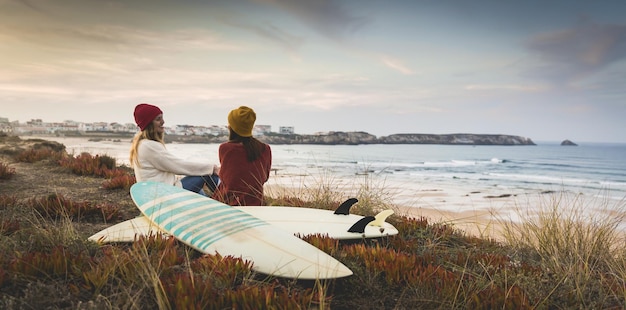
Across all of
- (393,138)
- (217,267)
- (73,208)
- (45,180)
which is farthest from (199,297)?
(393,138)

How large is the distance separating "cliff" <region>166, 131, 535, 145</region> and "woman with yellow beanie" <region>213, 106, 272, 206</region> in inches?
2466

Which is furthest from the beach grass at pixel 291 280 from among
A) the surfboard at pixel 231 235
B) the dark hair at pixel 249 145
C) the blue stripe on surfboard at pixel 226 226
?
the dark hair at pixel 249 145

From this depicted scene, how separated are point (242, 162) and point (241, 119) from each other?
608 mm

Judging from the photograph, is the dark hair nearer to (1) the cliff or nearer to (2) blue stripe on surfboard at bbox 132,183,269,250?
(2) blue stripe on surfboard at bbox 132,183,269,250

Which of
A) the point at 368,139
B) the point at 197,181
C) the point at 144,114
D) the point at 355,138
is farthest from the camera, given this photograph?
the point at 368,139

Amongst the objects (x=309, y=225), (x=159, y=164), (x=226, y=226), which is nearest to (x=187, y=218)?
(x=226, y=226)

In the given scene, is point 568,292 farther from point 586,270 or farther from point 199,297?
point 199,297

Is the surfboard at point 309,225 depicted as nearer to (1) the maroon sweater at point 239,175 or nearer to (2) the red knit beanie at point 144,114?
(1) the maroon sweater at point 239,175

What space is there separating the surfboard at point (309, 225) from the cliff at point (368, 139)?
2493 inches

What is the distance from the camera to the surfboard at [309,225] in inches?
165

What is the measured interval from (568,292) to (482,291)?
730 millimetres

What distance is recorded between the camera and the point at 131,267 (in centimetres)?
304

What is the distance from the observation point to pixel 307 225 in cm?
499

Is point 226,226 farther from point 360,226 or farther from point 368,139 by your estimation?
point 368,139
